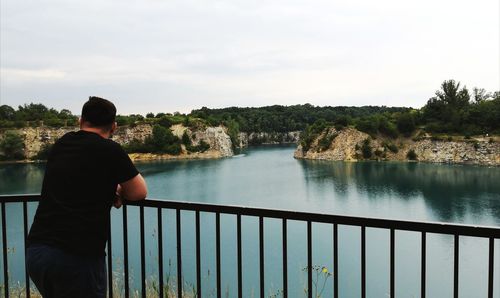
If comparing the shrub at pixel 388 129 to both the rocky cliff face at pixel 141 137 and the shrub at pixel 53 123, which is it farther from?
the shrub at pixel 53 123

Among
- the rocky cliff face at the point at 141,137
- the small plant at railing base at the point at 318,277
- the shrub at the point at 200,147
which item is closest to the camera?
the small plant at railing base at the point at 318,277

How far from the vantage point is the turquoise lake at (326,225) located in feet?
42.0

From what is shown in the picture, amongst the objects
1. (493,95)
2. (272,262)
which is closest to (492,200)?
(272,262)

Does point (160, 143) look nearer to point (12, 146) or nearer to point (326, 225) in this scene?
point (12, 146)

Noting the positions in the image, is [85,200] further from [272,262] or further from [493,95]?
[493,95]

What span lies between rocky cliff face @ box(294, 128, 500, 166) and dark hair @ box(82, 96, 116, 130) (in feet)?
216

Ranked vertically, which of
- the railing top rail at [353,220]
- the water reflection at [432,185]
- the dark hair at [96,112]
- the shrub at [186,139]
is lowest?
the water reflection at [432,185]

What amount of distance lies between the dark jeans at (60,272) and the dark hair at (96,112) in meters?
0.64

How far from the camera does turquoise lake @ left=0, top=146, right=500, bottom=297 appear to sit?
1280cm

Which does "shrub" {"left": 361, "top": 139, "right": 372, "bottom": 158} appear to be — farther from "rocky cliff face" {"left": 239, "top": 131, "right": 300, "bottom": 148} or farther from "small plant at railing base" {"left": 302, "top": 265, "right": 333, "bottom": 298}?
"small plant at railing base" {"left": 302, "top": 265, "right": 333, "bottom": 298}

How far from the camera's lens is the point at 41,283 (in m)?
2.00

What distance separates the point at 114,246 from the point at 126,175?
15.3 m

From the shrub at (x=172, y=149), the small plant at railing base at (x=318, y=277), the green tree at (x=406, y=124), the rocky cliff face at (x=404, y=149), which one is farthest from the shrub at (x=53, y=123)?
the small plant at railing base at (x=318, y=277)

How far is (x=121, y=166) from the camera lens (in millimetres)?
2035
